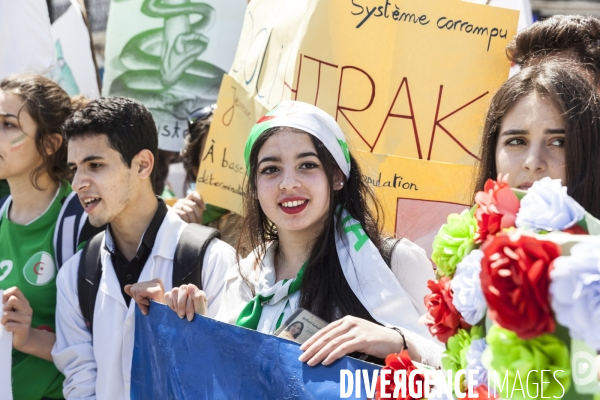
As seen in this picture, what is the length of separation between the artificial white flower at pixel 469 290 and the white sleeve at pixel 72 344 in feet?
5.33

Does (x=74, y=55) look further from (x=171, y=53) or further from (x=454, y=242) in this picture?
(x=454, y=242)

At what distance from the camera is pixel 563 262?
1.12 m

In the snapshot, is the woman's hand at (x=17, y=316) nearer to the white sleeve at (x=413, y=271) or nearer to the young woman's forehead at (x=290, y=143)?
the young woman's forehead at (x=290, y=143)

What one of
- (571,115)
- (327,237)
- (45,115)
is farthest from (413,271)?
(45,115)

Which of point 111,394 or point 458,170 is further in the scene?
point 458,170

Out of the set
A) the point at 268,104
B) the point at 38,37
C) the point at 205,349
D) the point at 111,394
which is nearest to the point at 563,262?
the point at 205,349

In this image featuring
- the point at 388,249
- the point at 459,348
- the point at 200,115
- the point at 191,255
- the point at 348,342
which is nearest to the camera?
the point at 459,348

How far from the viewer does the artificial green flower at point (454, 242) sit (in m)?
1.40

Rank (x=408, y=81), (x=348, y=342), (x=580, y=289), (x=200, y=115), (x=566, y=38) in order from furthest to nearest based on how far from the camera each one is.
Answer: (x=200, y=115), (x=408, y=81), (x=566, y=38), (x=348, y=342), (x=580, y=289)

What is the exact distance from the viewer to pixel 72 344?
2.64 m

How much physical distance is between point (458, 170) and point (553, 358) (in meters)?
1.56

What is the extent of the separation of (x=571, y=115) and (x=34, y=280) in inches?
80.0

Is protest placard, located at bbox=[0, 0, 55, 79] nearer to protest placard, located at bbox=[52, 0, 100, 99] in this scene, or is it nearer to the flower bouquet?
protest placard, located at bbox=[52, 0, 100, 99]

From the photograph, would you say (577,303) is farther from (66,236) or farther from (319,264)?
(66,236)
